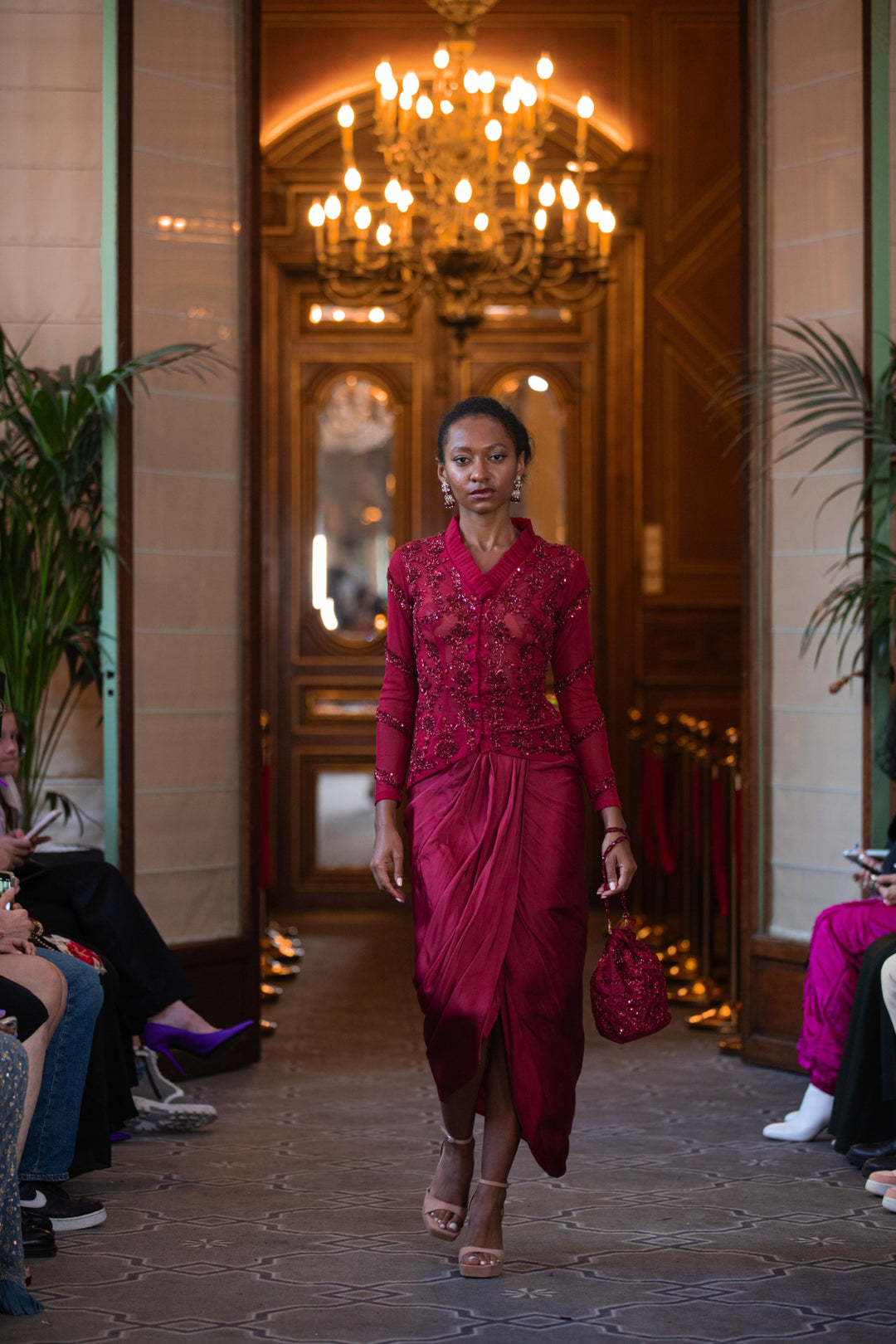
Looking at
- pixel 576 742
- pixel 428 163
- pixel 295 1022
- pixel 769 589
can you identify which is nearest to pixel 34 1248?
pixel 576 742

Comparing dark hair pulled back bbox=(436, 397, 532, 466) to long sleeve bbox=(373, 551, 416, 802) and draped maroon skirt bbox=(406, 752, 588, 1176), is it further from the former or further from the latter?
draped maroon skirt bbox=(406, 752, 588, 1176)

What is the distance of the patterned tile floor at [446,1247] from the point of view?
2775 millimetres

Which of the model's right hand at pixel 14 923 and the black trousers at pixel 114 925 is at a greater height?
the model's right hand at pixel 14 923

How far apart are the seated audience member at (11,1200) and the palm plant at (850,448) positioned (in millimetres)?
2546

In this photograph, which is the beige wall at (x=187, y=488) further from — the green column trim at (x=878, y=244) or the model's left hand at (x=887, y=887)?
the model's left hand at (x=887, y=887)

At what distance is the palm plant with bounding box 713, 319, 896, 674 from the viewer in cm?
456

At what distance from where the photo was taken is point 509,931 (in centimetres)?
301

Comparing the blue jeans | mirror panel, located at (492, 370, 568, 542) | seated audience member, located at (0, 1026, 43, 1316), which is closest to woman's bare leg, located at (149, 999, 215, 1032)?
the blue jeans

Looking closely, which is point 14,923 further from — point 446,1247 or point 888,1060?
point 888,1060

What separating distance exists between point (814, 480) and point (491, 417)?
1.98 meters

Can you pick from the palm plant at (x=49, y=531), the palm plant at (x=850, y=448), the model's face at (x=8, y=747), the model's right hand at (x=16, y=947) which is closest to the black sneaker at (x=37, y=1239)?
the model's right hand at (x=16, y=947)

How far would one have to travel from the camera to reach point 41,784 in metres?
4.62

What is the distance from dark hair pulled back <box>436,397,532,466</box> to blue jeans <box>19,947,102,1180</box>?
4.50 feet

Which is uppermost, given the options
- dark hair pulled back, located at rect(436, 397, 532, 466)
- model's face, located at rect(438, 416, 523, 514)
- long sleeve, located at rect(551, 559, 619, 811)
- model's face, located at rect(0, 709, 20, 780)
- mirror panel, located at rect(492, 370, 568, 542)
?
mirror panel, located at rect(492, 370, 568, 542)
